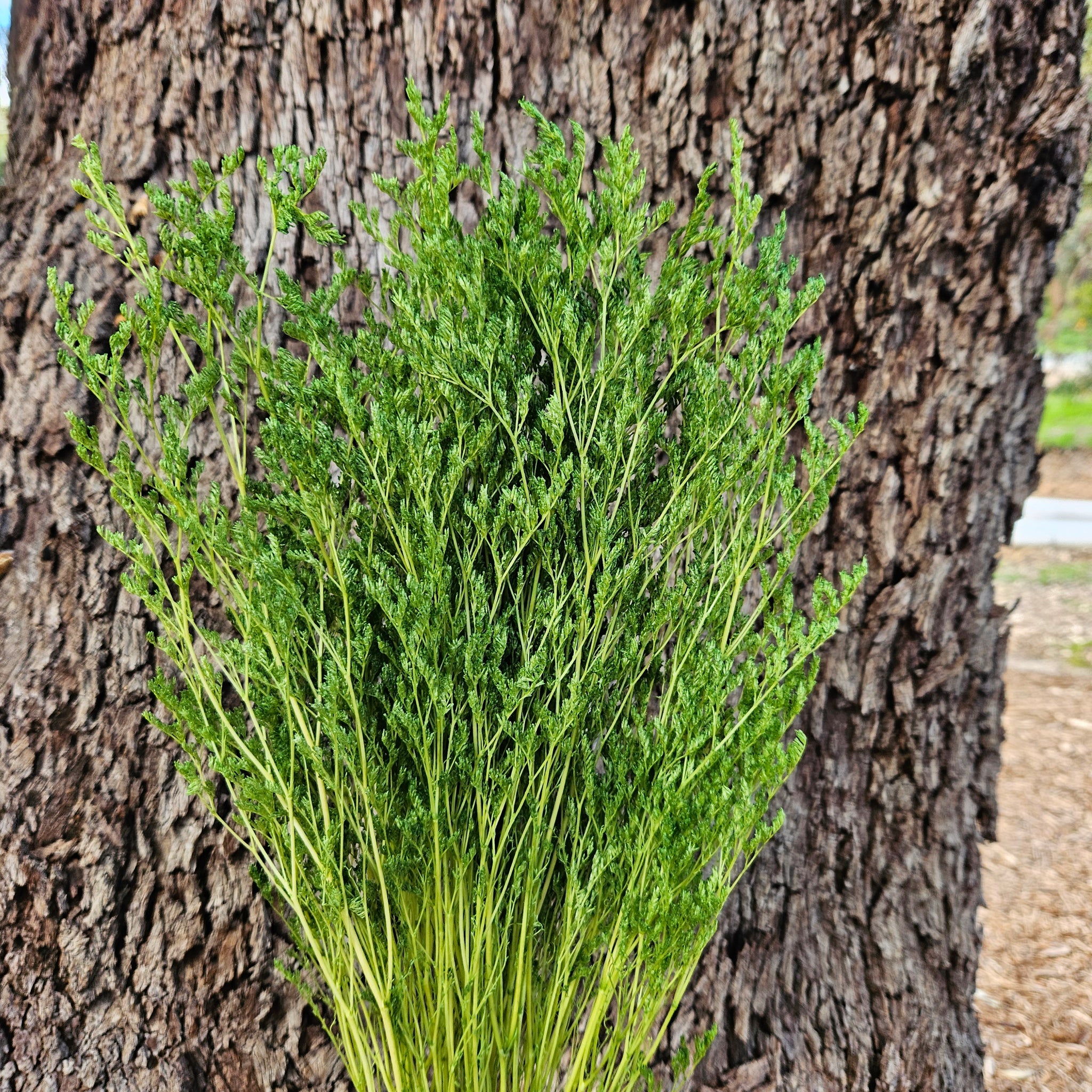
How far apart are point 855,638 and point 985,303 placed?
2.34 feet

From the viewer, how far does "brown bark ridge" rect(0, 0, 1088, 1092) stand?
1.49 meters

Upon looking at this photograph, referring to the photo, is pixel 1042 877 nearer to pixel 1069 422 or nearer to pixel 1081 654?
pixel 1081 654

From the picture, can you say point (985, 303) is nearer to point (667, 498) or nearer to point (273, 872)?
point (667, 498)

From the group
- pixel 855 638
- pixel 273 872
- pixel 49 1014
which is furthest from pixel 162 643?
pixel 855 638

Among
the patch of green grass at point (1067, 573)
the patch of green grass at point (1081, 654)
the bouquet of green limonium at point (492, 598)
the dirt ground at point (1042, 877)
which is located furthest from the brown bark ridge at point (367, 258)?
the patch of green grass at point (1067, 573)

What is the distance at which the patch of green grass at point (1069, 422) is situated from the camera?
8.70 meters

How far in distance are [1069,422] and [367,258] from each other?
9644 millimetres

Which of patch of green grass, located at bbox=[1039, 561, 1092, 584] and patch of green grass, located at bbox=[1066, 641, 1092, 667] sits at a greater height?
patch of green grass, located at bbox=[1039, 561, 1092, 584]

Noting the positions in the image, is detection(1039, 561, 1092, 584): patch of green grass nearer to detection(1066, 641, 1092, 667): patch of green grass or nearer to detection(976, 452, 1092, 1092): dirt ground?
detection(976, 452, 1092, 1092): dirt ground

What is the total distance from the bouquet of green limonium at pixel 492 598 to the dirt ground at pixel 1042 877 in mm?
1241

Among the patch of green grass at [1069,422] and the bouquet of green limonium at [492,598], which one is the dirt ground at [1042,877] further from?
the patch of green grass at [1069,422]

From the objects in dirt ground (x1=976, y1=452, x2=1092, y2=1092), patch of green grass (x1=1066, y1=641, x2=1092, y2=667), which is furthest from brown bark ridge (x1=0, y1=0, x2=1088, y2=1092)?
patch of green grass (x1=1066, y1=641, x2=1092, y2=667)

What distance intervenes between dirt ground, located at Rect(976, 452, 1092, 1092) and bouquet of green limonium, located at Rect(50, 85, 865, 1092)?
1.24 meters

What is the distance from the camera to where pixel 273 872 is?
117 cm
